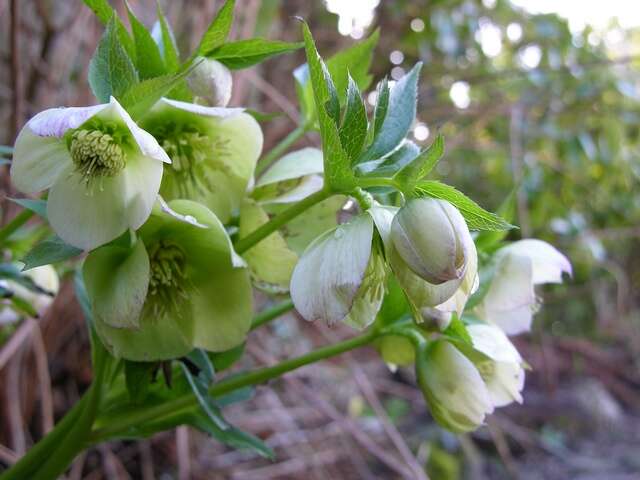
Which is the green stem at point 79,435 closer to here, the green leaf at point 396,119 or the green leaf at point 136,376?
the green leaf at point 136,376

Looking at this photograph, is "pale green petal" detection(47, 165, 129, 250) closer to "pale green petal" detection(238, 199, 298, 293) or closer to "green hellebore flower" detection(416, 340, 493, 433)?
"pale green petal" detection(238, 199, 298, 293)

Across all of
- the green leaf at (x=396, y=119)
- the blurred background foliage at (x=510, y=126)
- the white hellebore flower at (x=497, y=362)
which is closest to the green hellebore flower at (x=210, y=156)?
the green leaf at (x=396, y=119)

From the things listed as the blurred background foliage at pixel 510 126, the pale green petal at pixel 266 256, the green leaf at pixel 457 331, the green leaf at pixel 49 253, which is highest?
the green leaf at pixel 49 253

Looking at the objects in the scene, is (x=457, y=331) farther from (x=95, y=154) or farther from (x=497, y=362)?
(x=95, y=154)

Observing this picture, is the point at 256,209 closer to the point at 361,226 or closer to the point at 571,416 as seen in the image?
the point at 361,226

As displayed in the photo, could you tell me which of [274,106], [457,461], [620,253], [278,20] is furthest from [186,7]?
[620,253]
